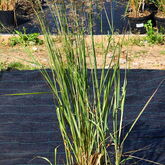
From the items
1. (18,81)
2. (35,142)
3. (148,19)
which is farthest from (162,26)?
(35,142)

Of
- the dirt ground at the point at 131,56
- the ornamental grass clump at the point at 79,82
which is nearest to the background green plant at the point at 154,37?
the dirt ground at the point at 131,56

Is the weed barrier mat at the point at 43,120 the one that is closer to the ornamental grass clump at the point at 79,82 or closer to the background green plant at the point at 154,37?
the ornamental grass clump at the point at 79,82

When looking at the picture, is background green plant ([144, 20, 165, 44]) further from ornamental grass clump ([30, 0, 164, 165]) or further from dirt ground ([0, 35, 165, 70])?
ornamental grass clump ([30, 0, 164, 165])

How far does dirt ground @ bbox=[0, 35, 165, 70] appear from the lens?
570cm

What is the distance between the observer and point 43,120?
405cm

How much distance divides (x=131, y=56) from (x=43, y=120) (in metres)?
2.31

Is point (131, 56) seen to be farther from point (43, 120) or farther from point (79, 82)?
point (79, 82)

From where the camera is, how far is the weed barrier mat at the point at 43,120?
11.7 feet

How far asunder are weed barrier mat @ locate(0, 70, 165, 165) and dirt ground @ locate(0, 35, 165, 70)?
813mm

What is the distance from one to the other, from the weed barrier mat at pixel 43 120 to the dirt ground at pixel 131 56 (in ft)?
2.67

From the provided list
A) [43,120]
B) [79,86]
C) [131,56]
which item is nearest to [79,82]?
[79,86]

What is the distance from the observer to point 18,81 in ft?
15.7

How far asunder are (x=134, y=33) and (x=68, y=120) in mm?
4339

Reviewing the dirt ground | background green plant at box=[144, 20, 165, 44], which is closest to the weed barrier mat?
the dirt ground
